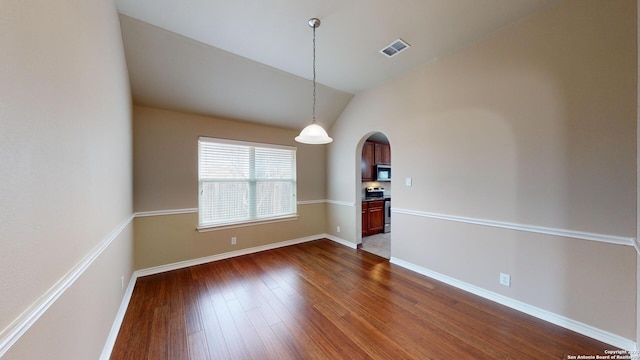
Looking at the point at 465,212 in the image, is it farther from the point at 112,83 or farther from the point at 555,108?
the point at 112,83

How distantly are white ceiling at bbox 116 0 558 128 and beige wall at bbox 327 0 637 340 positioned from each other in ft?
1.33

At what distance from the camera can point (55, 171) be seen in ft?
3.27

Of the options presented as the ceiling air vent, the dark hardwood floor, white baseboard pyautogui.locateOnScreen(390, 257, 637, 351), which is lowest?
the dark hardwood floor

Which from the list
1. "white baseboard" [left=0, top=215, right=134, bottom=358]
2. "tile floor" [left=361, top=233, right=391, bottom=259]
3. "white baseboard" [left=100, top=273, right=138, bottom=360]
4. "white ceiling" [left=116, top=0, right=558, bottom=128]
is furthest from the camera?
"tile floor" [left=361, top=233, right=391, bottom=259]

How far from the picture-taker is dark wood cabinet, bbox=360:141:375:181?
5.39 metres

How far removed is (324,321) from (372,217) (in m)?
3.29

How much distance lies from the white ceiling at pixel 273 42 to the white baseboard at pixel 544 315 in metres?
2.93

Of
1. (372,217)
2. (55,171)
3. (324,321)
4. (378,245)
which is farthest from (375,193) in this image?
(55,171)

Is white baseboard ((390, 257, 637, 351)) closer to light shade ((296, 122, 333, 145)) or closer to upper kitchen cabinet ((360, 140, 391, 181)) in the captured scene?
light shade ((296, 122, 333, 145))

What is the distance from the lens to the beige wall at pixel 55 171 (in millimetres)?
708

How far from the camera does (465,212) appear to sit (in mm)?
2676

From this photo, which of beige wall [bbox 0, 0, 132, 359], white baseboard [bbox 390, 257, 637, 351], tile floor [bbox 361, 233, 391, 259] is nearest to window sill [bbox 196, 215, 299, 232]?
tile floor [bbox 361, 233, 391, 259]

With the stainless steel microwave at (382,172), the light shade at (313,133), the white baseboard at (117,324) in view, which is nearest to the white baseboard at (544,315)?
the light shade at (313,133)

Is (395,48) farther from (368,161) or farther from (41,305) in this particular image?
(41,305)
